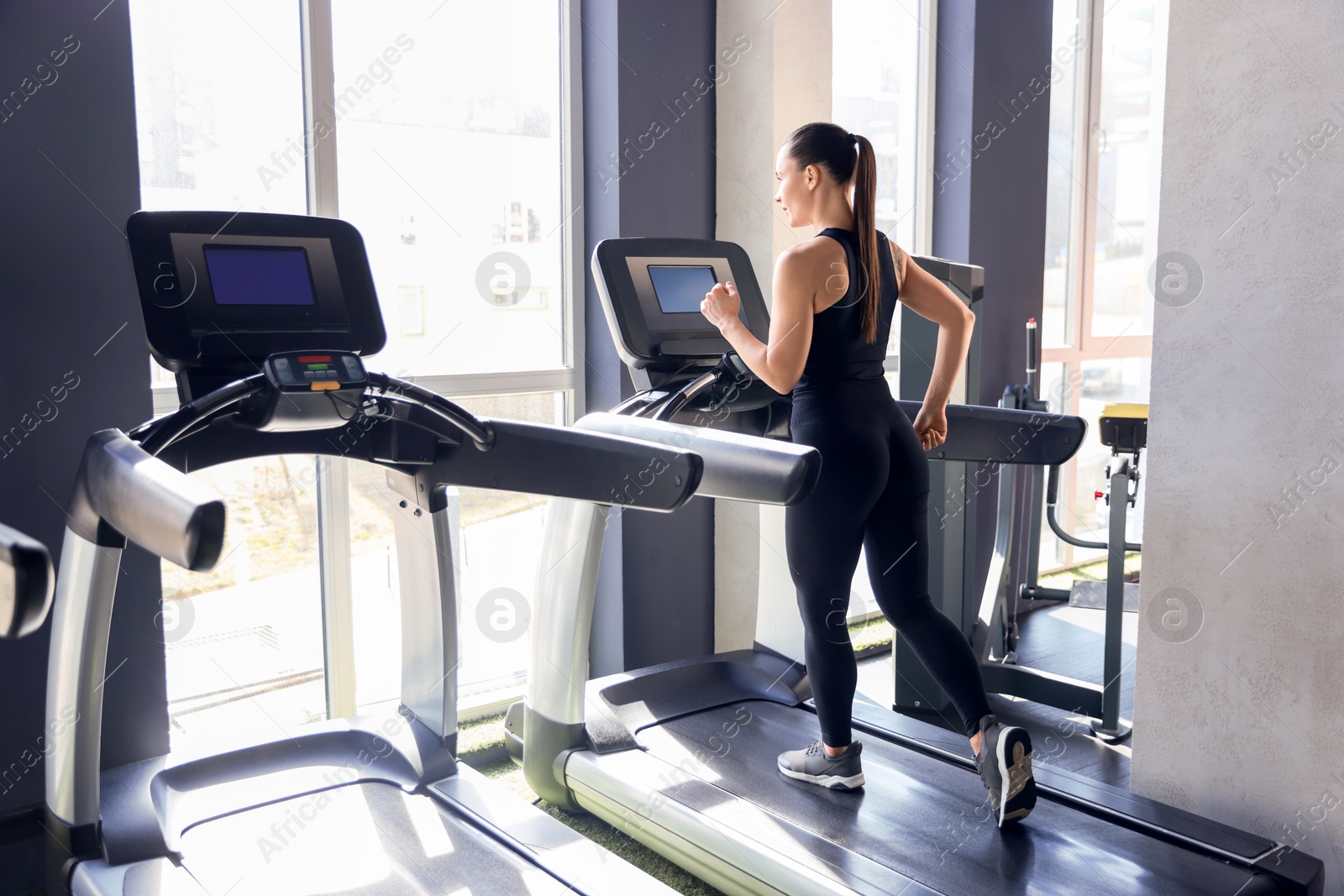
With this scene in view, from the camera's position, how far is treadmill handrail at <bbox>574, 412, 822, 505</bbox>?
5.21ft

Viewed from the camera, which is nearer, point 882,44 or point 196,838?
point 196,838

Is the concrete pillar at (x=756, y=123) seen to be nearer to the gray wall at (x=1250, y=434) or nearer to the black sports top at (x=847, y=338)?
the black sports top at (x=847, y=338)

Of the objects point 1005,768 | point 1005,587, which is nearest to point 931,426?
point 1005,768

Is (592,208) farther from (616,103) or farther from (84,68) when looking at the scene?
(84,68)

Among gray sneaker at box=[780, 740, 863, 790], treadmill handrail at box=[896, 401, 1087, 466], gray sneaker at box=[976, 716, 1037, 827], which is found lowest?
gray sneaker at box=[780, 740, 863, 790]

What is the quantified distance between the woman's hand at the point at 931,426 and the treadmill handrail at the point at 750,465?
79 cm

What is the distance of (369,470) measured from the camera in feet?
9.44

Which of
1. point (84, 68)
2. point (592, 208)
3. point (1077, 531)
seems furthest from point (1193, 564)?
point (1077, 531)

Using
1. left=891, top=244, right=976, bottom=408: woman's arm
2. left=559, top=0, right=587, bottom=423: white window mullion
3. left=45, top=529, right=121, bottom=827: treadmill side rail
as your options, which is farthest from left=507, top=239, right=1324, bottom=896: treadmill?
left=45, top=529, right=121, bottom=827: treadmill side rail

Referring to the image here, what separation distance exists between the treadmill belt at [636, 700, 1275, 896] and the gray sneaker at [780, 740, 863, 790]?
0.07 feet

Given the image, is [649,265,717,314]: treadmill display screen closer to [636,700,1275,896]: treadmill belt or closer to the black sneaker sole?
[636,700,1275,896]: treadmill belt

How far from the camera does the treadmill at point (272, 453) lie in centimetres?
178

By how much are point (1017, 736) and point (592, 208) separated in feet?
6.56

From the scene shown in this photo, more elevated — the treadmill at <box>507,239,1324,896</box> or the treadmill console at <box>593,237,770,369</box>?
the treadmill console at <box>593,237,770,369</box>
